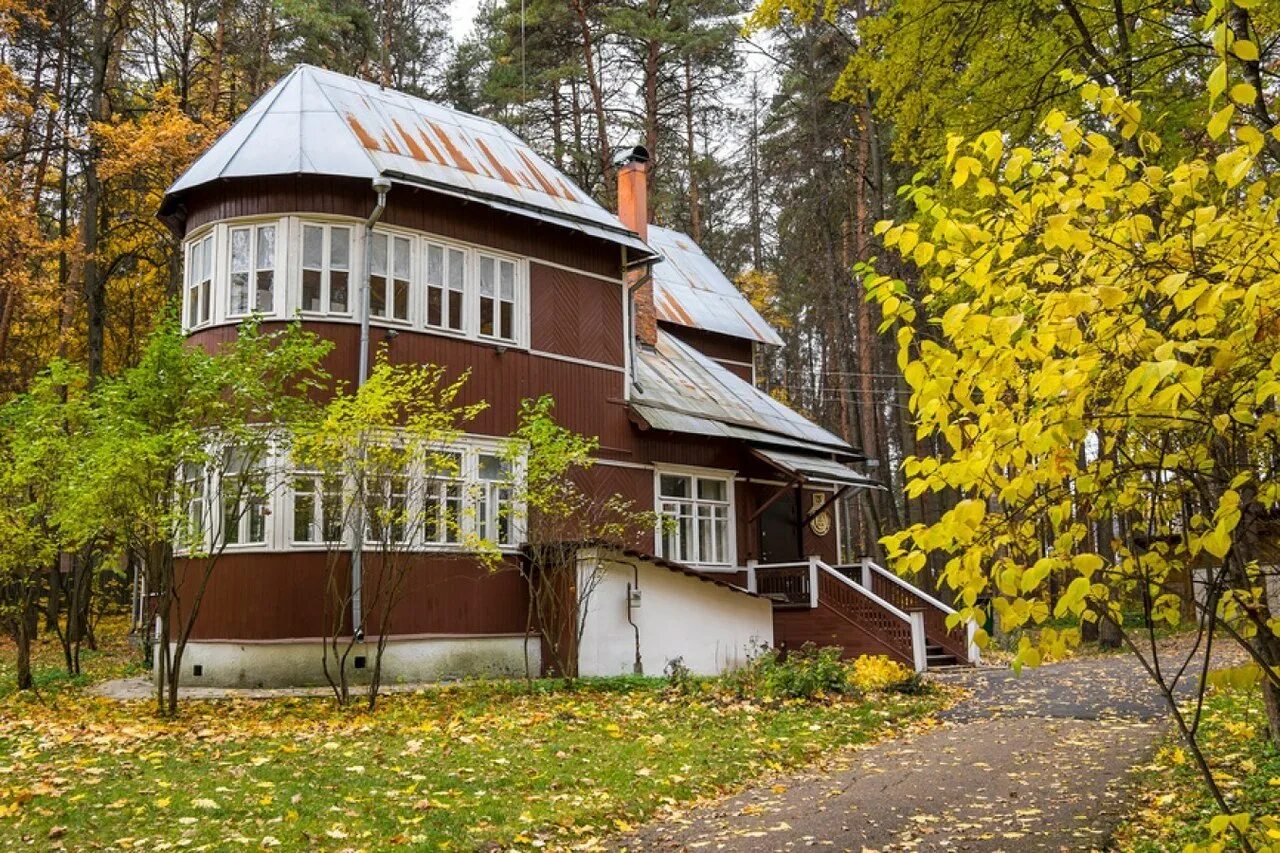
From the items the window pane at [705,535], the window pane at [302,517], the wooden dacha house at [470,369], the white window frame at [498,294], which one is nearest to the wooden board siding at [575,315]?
the wooden dacha house at [470,369]

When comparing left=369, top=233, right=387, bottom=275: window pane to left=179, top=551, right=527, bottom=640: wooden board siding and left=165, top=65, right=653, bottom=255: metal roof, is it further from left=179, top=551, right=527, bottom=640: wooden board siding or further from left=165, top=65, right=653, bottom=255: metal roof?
left=179, top=551, right=527, bottom=640: wooden board siding

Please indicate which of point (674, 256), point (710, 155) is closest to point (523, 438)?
point (674, 256)

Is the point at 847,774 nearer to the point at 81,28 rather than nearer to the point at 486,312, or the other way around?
the point at 486,312

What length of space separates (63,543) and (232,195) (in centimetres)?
581

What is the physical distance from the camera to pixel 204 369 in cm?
1202

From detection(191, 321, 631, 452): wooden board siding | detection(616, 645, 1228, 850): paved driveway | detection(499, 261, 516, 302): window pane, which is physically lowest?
detection(616, 645, 1228, 850): paved driveway

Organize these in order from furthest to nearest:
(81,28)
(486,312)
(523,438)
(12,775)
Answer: (81,28)
(486,312)
(523,438)
(12,775)

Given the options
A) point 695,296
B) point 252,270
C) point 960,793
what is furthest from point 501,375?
point 695,296

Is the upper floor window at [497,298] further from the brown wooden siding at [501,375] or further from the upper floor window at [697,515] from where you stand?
the upper floor window at [697,515]

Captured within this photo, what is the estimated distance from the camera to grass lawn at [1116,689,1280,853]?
6.71 meters

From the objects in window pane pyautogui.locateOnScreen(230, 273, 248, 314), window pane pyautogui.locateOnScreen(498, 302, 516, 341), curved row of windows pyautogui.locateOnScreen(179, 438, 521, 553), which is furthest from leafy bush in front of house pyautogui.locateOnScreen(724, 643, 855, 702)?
window pane pyautogui.locateOnScreen(230, 273, 248, 314)

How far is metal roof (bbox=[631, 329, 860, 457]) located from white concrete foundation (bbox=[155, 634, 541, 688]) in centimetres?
547

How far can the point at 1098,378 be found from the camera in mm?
3582

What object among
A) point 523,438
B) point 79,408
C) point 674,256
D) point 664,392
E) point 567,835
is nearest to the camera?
point 567,835
